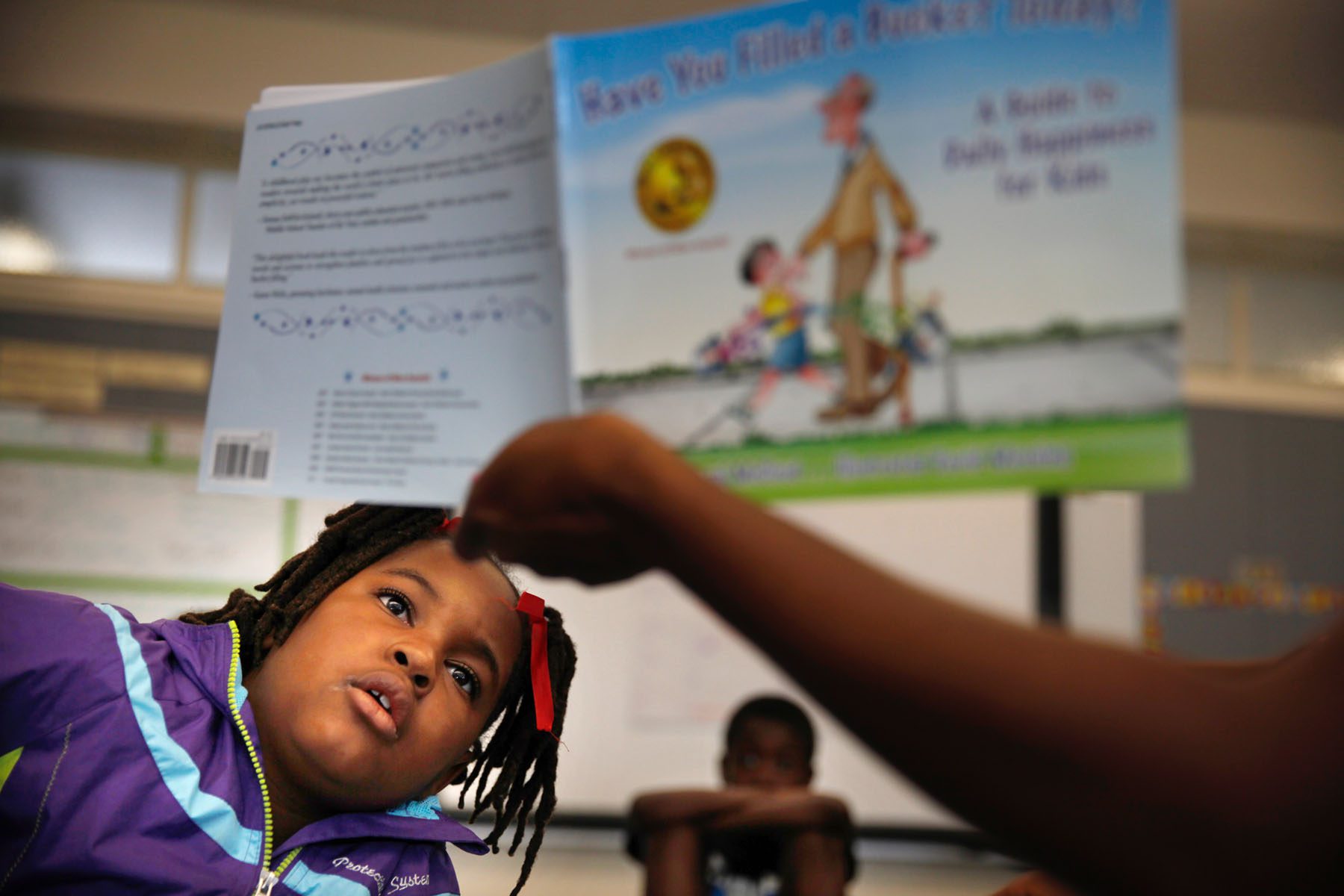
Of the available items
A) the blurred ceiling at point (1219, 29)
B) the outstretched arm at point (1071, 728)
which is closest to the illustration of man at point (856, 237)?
the outstretched arm at point (1071, 728)

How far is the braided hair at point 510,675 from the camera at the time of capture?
0.83 metres

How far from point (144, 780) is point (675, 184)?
0.51 metres

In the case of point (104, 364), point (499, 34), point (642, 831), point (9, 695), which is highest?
point (499, 34)

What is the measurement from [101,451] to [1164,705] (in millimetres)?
2592

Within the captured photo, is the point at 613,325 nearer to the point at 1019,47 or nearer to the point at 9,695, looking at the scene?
the point at 1019,47

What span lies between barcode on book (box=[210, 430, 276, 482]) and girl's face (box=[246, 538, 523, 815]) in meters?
0.13

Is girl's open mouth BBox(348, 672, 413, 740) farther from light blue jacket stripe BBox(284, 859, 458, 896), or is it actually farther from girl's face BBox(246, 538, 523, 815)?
light blue jacket stripe BBox(284, 859, 458, 896)

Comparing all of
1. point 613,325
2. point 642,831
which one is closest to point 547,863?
point 642,831

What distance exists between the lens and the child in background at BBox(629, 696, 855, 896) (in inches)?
56.3

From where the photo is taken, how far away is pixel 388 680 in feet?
2.41

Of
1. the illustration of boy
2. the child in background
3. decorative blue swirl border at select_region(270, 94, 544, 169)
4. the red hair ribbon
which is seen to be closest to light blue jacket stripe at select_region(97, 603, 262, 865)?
the red hair ribbon

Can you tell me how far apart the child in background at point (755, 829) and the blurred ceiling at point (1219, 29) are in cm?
159

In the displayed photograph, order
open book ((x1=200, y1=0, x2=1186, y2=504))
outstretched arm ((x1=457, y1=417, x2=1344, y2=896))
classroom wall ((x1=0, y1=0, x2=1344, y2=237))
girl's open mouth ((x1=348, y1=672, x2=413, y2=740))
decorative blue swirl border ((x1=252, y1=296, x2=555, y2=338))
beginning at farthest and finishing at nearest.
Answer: classroom wall ((x1=0, y1=0, x2=1344, y2=237)) < girl's open mouth ((x1=348, y1=672, x2=413, y2=740)) < decorative blue swirl border ((x1=252, y1=296, x2=555, y2=338)) < open book ((x1=200, y1=0, x2=1186, y2=504)) < outstretched arm ((x1=457, y1=417, x2=1344, y2=896))

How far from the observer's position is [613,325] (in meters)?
0.58
